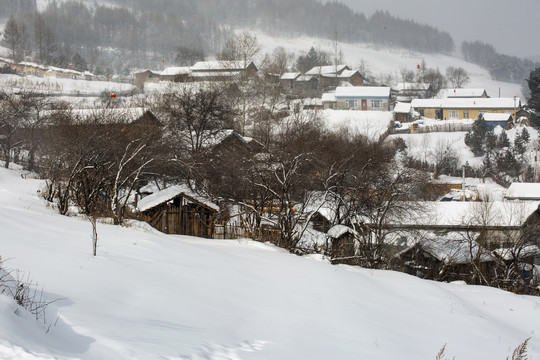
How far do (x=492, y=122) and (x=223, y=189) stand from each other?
50503 mm

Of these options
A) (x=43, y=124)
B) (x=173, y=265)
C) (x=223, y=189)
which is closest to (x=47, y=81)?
(x=43, y=124)

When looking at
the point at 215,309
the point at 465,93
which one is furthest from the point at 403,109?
the point at 215,309

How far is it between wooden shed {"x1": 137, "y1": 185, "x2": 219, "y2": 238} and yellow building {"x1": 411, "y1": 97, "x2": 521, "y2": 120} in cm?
6242

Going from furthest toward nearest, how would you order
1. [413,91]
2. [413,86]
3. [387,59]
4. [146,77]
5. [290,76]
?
[387,59]
[413,86]
[413,91]
[146,77]
[290,76]

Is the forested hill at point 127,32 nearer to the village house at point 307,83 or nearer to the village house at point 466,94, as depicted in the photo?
the village house at point 307,83

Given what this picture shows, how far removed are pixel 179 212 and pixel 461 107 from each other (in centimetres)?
6478

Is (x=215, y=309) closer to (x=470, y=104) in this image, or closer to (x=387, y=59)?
(x=470, y=104)

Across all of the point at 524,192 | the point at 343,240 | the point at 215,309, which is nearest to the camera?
the point at 215,309

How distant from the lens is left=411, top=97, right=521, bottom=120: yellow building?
251 feet

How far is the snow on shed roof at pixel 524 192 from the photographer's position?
1492 inches

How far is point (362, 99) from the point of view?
3002 inches

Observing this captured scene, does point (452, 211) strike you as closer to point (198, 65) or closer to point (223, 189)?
point (223, 189)

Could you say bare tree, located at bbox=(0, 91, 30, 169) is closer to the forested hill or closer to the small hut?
the small hut

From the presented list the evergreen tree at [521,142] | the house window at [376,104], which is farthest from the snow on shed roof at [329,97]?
the evergreen tree at [521,142]
